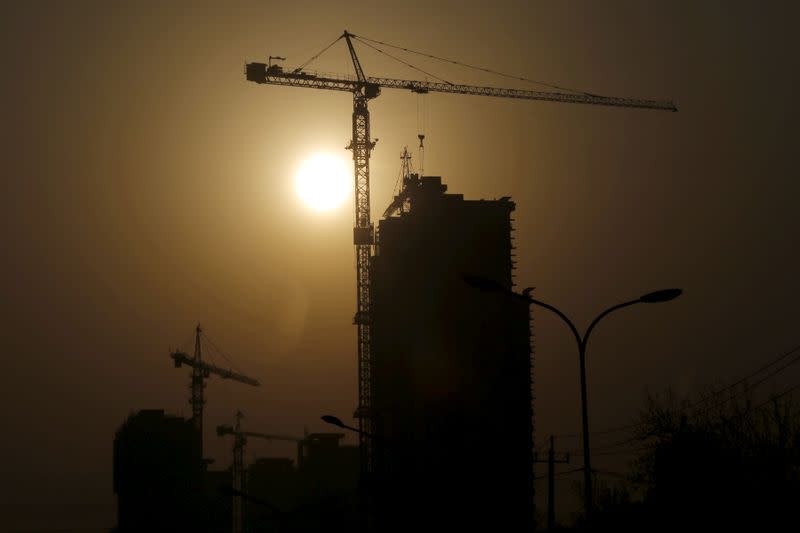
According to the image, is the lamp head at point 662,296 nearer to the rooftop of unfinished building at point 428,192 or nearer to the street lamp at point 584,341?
the street lamp at point 584,341

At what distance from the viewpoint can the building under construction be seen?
503ft

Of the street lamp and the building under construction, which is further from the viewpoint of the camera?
the building under construction

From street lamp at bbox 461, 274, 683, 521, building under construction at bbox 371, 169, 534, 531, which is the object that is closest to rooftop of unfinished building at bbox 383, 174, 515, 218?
building under construction at bbox 371, 169, 534, 531

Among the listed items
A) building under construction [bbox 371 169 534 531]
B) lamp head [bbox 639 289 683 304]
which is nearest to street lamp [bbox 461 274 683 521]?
lamp head [bbox 639 289 683 304]

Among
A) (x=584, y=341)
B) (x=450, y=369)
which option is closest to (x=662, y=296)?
(x=584, y=341)

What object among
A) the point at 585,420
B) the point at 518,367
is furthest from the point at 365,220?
the point at 585,420

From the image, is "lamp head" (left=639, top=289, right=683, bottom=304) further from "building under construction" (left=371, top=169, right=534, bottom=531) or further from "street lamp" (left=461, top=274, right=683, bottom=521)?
"building under construction" (left=371, top=169, right=534, bottom=531)

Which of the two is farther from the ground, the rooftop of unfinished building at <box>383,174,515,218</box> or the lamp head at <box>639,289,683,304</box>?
the rooftop of unfinished building at <box>383,174,515,218</box>

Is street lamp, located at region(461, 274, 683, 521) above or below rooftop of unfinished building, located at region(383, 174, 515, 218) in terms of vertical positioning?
below

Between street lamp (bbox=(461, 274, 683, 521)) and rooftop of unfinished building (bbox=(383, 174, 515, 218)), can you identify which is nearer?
street lamp (bbox=(461, 274, 683, 521))

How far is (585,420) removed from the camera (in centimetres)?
4038

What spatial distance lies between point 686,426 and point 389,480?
3517 inches

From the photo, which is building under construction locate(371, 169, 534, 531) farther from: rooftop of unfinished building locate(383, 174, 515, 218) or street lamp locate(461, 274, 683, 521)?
street lamp locate(461, 274, 683, 521)

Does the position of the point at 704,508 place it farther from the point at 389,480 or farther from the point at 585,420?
the point at 389,480
